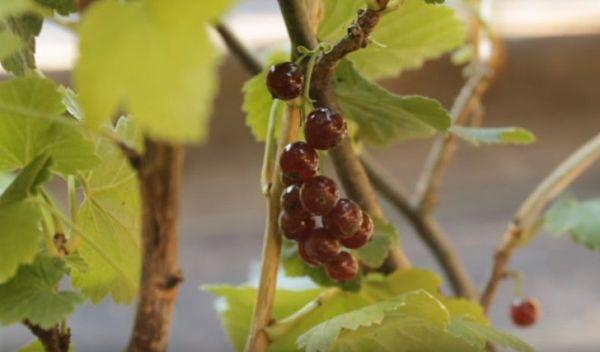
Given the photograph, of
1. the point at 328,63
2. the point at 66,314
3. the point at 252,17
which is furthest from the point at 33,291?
the point at 252,17

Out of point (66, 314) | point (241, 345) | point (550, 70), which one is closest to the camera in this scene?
point (66, 314)

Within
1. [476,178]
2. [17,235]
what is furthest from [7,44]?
[476,178]

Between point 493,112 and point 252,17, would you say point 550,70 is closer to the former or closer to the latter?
point 493,112

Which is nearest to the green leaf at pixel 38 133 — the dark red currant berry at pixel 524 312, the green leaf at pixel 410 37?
the green leaf at pixel 410 37

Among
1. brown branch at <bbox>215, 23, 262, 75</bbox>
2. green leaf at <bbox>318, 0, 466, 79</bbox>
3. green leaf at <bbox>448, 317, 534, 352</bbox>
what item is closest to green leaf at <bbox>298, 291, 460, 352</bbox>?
green leaf at <bbox>448, 317, 534, 352</bbox>

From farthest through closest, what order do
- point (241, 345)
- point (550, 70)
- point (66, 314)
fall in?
point (550, 70) < point (241, 345) < point (66, 314)

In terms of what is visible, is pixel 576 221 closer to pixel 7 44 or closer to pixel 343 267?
pixel 343 267
